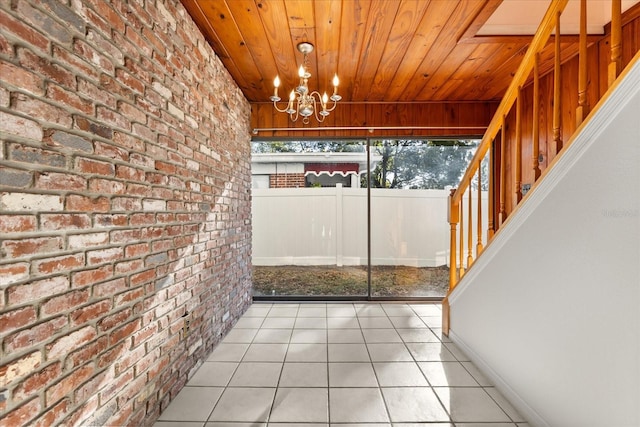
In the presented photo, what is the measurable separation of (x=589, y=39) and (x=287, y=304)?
393 cm

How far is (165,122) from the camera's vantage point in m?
1.68

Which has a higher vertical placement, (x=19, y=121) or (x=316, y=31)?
(x=316, y=31)

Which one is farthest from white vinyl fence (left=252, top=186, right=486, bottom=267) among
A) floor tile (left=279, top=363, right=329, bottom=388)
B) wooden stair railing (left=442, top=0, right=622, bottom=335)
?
floor tile (left=279, top=363, right=329, bottom=388)

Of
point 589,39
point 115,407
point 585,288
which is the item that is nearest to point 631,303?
point 585,288

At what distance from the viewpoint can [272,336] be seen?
267cm

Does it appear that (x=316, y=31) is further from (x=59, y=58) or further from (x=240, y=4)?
(x=59, y=58)

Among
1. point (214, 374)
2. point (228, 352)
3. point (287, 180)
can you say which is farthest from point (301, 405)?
point (287, 180)

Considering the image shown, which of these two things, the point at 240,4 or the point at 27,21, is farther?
the point at 240,4

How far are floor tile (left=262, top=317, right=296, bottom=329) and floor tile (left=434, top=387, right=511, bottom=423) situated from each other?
1.51m

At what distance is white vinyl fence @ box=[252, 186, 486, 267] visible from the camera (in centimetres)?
377

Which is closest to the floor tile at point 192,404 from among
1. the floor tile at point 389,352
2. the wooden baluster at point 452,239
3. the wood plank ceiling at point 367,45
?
the floor tile at point 389,352

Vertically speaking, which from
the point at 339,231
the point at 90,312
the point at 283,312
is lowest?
the point at 283,312

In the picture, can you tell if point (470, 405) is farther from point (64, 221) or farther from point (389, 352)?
point (64, 221)

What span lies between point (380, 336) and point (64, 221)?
2468 millimetres
